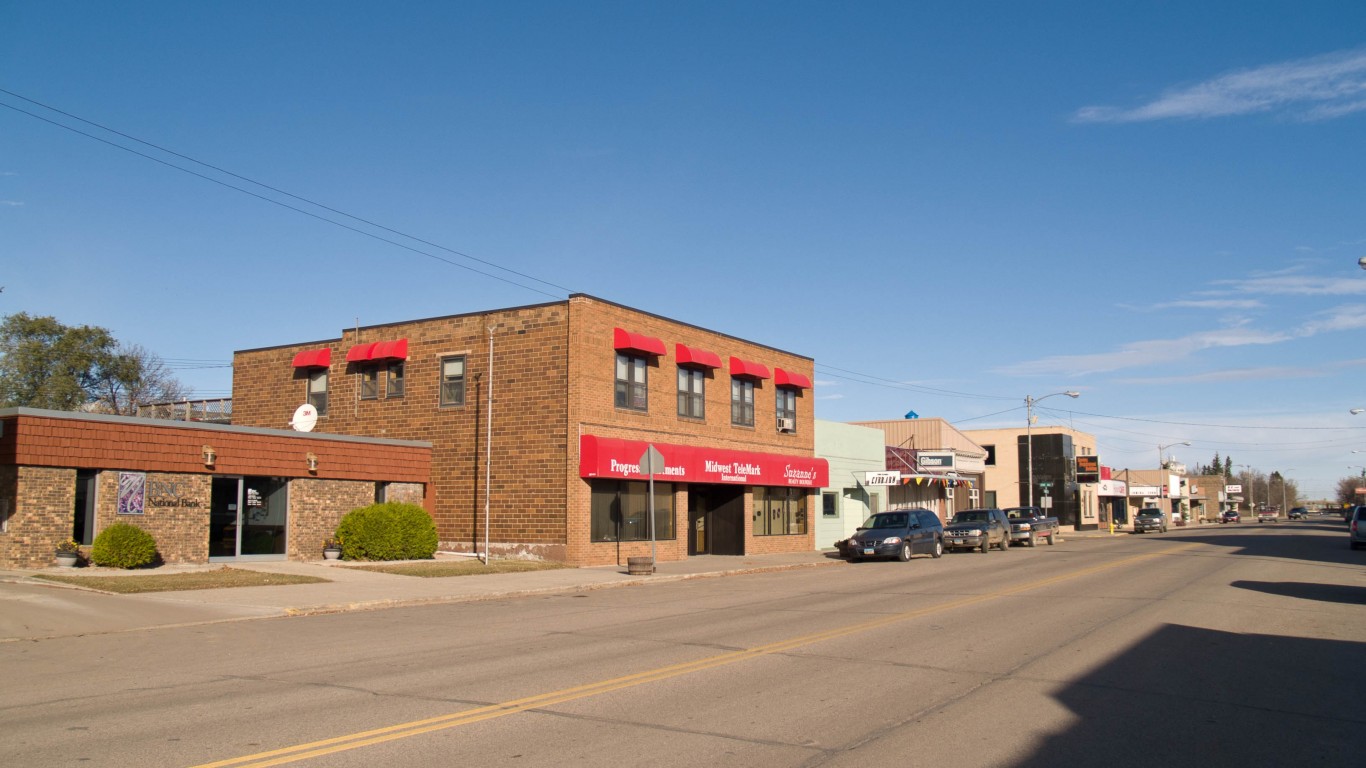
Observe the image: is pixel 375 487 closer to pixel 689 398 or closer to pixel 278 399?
pixel 278 399

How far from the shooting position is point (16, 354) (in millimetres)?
53375

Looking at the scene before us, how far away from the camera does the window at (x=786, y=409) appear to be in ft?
127

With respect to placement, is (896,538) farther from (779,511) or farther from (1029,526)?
(1029,526)

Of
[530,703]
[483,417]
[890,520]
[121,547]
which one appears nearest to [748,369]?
[890,520]

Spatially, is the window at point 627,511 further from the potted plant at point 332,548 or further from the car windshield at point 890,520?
the car windshield at point 890,520

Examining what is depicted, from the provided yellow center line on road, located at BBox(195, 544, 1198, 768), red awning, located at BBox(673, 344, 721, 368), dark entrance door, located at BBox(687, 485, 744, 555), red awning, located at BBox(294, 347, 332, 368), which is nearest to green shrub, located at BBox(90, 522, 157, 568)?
red awning, located at BBox(294, 347, 332, 368)

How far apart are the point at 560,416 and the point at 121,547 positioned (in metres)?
11.3

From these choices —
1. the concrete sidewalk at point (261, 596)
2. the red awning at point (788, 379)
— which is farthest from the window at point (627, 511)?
the red awning at point (788, 379)

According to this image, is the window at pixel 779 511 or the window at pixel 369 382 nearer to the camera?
the window at pixel 369 382

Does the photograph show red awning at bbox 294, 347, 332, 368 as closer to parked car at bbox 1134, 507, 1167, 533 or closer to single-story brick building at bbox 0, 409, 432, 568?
single-story brick building at bbox 0, 409, 432, 568

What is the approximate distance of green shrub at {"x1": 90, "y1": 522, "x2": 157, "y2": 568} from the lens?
21641mm

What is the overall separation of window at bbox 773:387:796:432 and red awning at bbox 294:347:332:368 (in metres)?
16.2

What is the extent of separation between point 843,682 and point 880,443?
37.9 m

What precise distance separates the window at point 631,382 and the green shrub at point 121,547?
13.1 metres
